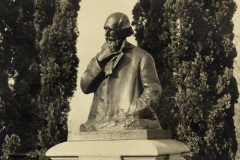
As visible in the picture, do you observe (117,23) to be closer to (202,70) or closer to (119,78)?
(119,78)

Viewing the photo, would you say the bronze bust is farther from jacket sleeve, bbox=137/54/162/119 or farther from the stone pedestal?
the stone pedestal

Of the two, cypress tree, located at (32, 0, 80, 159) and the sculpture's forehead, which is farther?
cypress tree, located at (32, 0, 80, 159)

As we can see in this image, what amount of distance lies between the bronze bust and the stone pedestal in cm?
19

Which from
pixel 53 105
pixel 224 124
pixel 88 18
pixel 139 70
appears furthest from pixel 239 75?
pixel 139 70

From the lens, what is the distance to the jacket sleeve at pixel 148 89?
13.6ft

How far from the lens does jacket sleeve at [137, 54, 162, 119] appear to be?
13.6ft

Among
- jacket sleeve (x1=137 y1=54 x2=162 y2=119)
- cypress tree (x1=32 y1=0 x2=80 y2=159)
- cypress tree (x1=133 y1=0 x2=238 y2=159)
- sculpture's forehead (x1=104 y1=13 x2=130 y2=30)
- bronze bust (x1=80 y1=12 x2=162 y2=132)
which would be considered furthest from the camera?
cypress tree (x1=32 y1=0 x2=80 y2=159)

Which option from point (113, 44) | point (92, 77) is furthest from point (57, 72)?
point (113, 44)

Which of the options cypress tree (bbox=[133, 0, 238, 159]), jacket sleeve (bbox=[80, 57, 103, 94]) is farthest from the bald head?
cypress tree (bbox=[133, 0, 238, 159])

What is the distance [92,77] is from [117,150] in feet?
3.84

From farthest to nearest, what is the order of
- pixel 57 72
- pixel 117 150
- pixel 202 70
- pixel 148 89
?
1. pixel 57 72
2. pixel 202 70
3. pixel 148 89
4. pixel 117 150

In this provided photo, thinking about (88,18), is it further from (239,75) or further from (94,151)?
(94,151)

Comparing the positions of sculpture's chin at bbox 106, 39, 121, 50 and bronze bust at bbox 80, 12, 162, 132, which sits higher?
sculpture's chin at bbox 106, 39, 121, 50

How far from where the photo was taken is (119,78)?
4473mm
